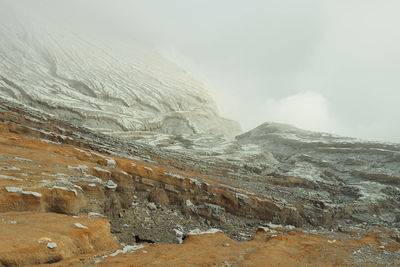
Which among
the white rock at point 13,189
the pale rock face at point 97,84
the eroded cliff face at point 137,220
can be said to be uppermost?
the pale rock face at point 97,84

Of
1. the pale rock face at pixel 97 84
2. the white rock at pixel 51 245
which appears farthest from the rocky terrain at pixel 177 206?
the pale rock face at pixel 97 84

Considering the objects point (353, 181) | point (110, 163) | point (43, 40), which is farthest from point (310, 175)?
point (43, 40)

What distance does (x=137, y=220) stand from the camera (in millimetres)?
15812

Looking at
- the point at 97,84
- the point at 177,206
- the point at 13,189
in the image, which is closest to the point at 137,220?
the point at 177,206

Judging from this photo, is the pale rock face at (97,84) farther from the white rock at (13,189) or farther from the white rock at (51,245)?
the white rock at (51,245)

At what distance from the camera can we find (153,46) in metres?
178

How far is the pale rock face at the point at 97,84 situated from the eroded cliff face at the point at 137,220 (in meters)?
51.3

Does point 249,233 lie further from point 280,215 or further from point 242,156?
point 242,156

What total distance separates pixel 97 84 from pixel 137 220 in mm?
94866

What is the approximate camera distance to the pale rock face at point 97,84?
7512 centimetres

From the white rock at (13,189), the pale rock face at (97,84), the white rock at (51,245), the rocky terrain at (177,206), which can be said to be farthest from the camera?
the pale rock face at (97,84)

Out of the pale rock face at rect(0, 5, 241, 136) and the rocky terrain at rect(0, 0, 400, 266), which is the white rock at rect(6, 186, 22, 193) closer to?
the rocky terrain at rect(0, 0, 400, 266)

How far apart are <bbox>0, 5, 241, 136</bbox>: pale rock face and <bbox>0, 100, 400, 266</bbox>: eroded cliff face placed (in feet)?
168

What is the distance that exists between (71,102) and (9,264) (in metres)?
80.6
